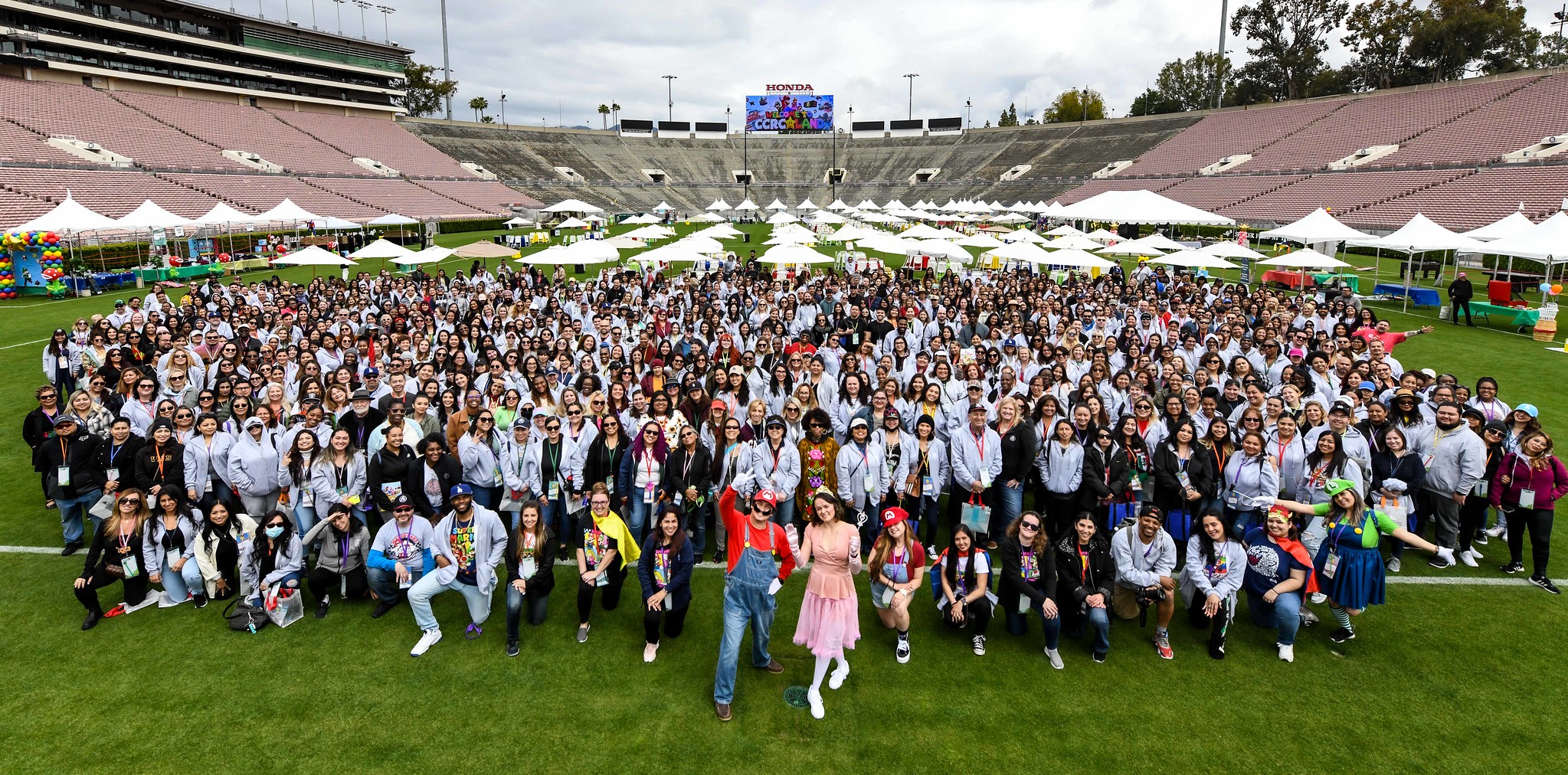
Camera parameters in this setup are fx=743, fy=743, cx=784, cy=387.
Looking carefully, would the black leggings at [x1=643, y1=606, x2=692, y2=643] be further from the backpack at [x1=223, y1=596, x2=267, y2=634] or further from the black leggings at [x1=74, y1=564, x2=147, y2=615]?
the black leggings at [x1=74, y1=564, x2=147, y2=615]

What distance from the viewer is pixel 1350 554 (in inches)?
226

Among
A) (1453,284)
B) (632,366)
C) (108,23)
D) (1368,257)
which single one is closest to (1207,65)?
(1368,257)

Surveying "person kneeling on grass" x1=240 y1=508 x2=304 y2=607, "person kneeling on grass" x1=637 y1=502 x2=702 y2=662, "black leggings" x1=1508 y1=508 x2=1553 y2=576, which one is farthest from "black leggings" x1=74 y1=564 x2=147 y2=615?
"black leggings" x1=1508 y1=508 x2=1553 y2=576

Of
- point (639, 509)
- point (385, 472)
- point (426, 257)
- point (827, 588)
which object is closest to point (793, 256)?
point (426, 257)

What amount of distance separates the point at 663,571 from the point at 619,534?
604mm

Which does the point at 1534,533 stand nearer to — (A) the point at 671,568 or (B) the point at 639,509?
(A) the point at 671,568

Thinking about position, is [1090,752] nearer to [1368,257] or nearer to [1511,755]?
[1511,755]

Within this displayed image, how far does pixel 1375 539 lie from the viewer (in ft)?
18.7

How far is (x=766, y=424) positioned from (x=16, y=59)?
64725 millimetres

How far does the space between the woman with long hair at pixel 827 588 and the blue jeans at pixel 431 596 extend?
2715 millimetres

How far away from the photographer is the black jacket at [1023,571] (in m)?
5.69

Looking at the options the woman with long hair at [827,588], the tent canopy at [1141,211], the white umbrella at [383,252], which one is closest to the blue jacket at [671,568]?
the woman with long hair at [827,588]

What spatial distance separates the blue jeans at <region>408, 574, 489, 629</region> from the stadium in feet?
0.90

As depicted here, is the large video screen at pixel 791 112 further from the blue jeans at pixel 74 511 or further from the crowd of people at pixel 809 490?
the blue jeans at pixel 74 511
